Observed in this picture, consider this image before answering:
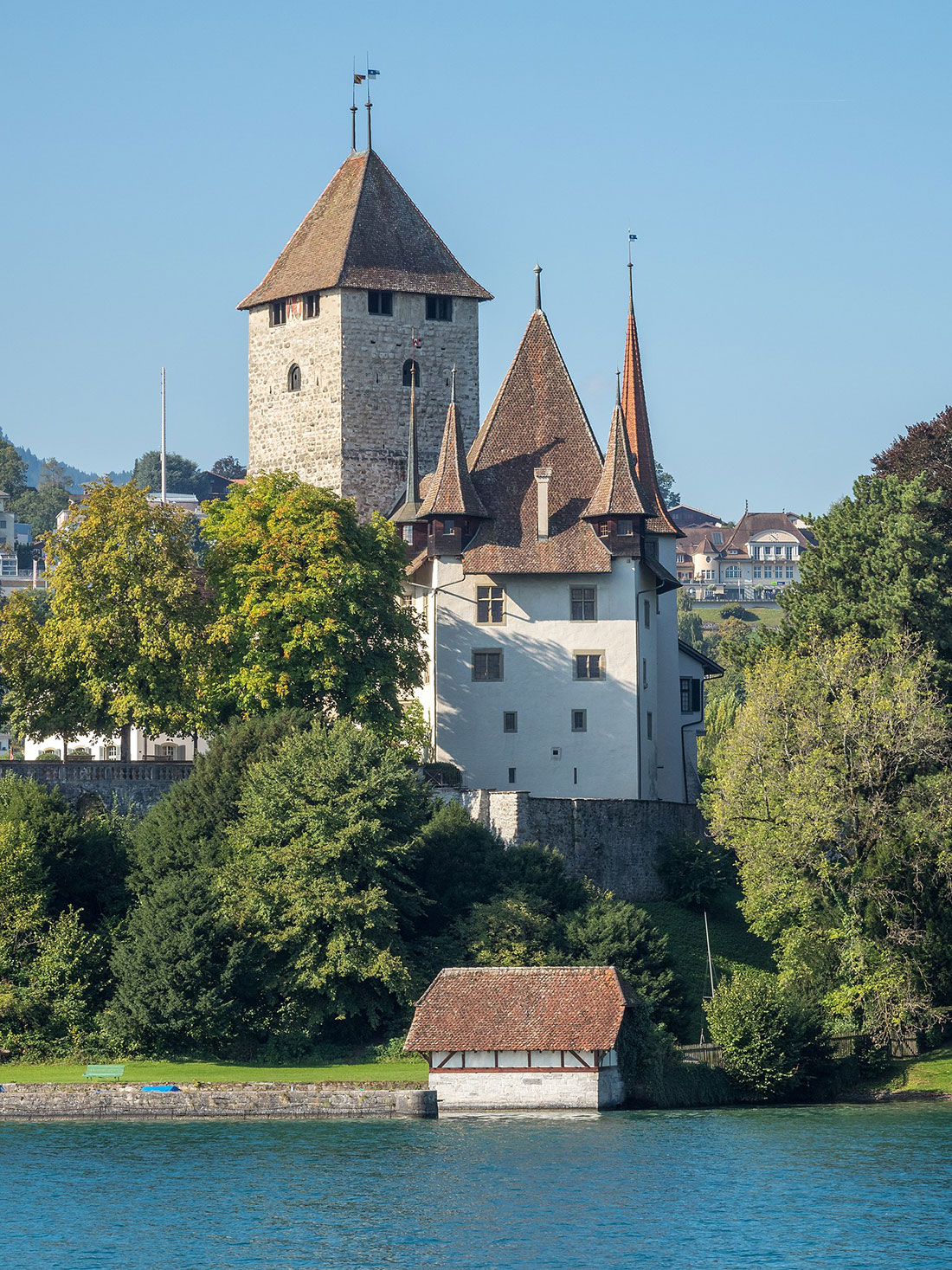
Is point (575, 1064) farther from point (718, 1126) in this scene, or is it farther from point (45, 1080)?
point (45, 1080)

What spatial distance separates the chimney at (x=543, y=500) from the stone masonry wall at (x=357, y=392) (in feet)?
37.0

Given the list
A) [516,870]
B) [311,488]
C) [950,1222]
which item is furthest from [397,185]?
[950,1222]

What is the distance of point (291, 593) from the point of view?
67625 millimetres

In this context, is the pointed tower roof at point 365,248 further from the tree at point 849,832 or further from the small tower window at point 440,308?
the tree at point 849,832

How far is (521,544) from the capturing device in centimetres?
7300

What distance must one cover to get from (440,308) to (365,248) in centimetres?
337

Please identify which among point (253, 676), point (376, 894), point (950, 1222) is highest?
point (253, 676)

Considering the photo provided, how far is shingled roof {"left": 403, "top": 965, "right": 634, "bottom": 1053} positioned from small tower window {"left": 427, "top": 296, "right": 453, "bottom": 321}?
3385cm

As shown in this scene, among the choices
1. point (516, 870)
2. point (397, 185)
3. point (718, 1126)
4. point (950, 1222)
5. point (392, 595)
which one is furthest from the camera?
point (397, 185)

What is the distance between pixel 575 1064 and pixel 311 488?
2158cm

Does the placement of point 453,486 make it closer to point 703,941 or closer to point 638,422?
point 638,422

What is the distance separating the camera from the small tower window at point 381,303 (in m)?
84.9

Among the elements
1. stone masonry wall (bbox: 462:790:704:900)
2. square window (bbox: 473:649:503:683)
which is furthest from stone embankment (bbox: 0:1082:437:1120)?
square window (bbox: 473:649:503:683)

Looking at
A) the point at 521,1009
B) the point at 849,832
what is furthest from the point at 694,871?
the point at 521,1009
